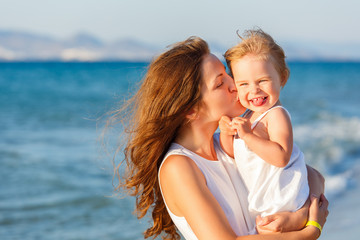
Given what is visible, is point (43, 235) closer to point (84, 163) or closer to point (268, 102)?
point (84, 163)

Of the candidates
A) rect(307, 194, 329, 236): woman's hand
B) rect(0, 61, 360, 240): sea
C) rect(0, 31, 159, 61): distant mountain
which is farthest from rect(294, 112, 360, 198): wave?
rect(0, 31, 159, 61): distant mountain

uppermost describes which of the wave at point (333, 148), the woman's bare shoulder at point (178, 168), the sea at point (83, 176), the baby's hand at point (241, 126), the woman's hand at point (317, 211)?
the baby's hand at point (241, 126)

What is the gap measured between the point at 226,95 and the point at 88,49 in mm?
148248

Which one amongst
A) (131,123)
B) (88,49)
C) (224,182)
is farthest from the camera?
(88,49)

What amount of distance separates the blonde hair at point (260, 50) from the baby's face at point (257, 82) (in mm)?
30

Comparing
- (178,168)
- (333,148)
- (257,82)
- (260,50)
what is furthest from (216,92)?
(333,148)

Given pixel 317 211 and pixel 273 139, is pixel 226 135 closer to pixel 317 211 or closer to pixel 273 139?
pixel 273 139

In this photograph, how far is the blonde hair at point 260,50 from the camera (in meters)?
2.90

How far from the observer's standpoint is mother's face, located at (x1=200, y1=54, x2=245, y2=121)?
2891mm

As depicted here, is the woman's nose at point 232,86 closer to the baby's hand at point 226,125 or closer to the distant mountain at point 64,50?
the baby's hand at point 226,125

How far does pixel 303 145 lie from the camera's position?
13.9 m

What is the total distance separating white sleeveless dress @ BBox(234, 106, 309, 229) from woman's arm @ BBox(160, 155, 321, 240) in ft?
0.56

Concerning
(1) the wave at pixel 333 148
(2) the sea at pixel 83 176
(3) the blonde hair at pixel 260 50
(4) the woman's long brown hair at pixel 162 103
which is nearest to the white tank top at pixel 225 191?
(4) the woman's long brown hair at pixel 162 103

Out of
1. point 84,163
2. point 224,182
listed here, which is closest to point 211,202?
point 224,182
